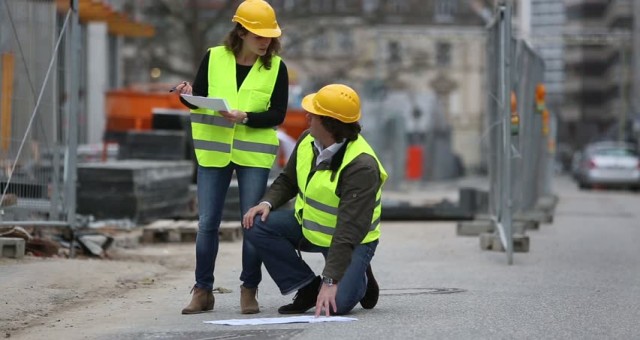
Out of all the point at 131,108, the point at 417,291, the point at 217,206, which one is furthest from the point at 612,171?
the point at 217,206

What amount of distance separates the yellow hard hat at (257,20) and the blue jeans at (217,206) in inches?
30.6

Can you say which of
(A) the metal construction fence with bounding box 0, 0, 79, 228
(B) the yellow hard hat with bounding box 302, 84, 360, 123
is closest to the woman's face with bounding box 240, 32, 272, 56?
(B) the yellow hard hat with bounding box 302, 84, 360, 123

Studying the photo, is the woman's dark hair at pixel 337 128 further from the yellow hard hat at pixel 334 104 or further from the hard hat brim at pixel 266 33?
the hard hat brim at pixel 266 33

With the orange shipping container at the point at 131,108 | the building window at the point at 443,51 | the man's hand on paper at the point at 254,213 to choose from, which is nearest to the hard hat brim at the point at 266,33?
the man's hand on paper at the point at 254,213

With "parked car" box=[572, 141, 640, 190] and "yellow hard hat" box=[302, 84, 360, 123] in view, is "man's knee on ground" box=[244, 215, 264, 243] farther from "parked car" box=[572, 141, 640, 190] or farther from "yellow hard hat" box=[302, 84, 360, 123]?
"parked car" box=[572, 141, 640, 190]

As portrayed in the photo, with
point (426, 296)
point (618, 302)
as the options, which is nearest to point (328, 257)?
point (426, 296)

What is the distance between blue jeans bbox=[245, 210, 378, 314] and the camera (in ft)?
25.7

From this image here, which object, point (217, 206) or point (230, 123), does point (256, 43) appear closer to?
point (230, 123)

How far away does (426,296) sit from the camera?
29.9 feet

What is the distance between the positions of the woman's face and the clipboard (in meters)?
0.40

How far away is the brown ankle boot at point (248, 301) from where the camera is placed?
815cm

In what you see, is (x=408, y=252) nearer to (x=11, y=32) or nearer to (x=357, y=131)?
(x=11, y=32)

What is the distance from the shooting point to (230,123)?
809 centimetres

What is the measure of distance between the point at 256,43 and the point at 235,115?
445 millimetres
